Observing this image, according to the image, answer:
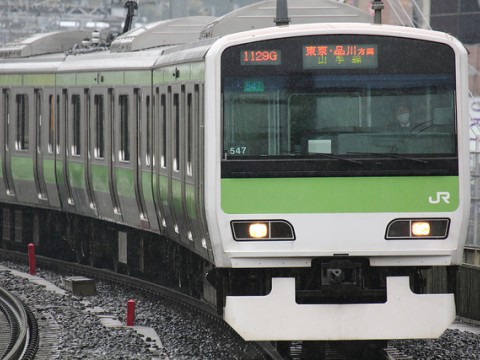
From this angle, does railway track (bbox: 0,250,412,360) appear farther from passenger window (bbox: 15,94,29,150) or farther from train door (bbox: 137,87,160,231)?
passenger window (bbox: 15,94,29,150)

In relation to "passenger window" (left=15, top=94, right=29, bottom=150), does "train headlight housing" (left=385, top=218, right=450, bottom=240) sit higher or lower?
lower

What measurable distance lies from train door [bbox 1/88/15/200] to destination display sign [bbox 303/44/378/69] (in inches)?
458

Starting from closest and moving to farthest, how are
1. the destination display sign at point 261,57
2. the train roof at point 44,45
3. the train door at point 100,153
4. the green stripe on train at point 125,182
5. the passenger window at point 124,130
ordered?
1. the destination display sign at point 261,57
2. the green stripe on train at point 125,182
3. the passenger window at point 124,130
4. the train door at point 100,153
5. the train roof at point 44,45

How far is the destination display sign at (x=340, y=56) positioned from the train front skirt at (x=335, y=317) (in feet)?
5.28

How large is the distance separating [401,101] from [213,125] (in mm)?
1394

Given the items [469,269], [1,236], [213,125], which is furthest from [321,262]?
[1,236]

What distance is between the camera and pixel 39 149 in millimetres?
21781

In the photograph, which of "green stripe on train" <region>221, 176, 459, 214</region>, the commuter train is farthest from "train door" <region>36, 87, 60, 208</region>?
"green stripe on train" <region>221, 176, 459, 214</region>

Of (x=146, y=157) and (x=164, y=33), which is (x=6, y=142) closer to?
(x=164, y=33)

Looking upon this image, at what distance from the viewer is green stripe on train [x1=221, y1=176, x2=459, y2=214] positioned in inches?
449

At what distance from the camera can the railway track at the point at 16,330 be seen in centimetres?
1326

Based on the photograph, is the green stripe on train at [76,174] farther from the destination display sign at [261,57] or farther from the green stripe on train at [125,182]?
the destination display sign at [261,57]

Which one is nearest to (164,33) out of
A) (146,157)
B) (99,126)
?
(99,126)

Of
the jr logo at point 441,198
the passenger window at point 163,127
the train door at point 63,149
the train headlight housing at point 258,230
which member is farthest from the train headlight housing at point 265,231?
the train door at point 63,149
